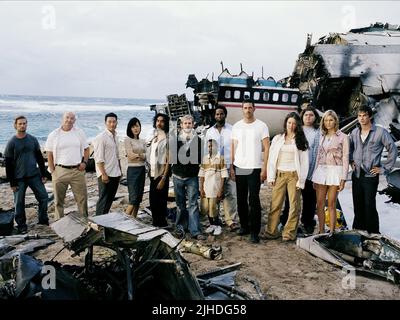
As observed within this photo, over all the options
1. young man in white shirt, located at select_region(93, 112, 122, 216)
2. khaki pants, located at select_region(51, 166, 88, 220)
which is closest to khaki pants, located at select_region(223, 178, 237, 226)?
young man in white shirt, located at select_region(93, 112, 122, 216)

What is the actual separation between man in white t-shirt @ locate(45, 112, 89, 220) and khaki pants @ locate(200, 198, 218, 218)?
2177 mm

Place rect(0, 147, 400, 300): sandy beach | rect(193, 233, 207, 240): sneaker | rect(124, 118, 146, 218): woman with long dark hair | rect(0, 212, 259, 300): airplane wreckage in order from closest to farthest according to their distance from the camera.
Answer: rect(0, 212, 259, 300): airplane wreckage < rect(0, 147, 400, 300): sandy beach < rect(193, 233, 207, 240): sneaker < rect(124, 118, 146, 218): woman with long dark hair

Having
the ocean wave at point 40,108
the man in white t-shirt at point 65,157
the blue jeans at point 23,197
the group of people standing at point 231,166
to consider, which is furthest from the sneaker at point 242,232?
the ocean wave at point 40,108

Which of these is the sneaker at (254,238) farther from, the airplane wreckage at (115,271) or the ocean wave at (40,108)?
the ocean wave at (40,108)

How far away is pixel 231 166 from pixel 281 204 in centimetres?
101

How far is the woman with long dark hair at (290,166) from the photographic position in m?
5.43

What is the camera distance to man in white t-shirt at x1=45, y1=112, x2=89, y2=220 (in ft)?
19.8

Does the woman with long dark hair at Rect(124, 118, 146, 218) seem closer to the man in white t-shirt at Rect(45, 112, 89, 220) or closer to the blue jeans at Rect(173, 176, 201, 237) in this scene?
the blue jeans at Rect(173, 176, 201, 237)

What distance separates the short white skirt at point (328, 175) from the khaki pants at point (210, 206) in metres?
1.68

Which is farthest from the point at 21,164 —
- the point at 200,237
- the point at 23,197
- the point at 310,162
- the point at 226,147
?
the point at 310,162
